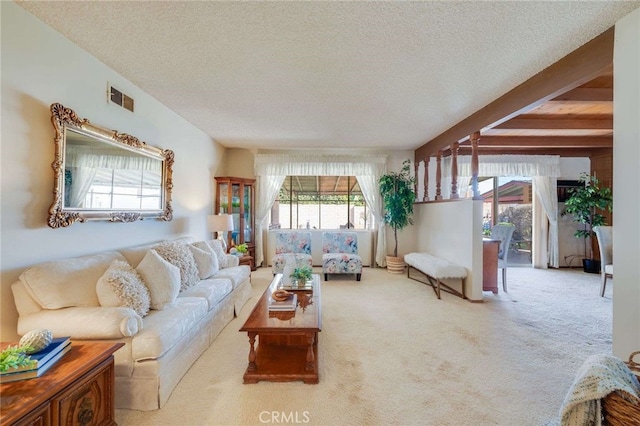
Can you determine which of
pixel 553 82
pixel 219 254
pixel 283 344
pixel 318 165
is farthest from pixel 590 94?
pixel 219 254

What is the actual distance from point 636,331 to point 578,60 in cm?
206

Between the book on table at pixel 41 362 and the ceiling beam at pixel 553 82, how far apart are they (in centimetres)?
399

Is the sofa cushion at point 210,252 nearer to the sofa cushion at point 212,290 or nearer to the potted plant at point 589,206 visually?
the sofa cushion at point 212,290

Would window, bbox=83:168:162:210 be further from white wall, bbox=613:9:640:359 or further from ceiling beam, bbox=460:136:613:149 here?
ceiling beam, bbox=460:136:613:149

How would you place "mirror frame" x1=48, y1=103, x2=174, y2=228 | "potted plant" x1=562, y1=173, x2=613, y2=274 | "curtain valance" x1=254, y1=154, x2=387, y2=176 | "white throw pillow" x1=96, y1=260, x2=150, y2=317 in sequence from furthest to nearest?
1. "curtain valance" x1=254, y1=154, x2=387, y2=176
2. "potted plant" x1=562, y1=173, x2=613, y2=274
3. "mirror frame" x1=48, y1=103, x2=174, y2=228
4. "white throw pillow" x1=96, y1=260, x2=150, y2=317

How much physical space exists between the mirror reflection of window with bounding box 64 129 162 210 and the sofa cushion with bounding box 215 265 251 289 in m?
1.12

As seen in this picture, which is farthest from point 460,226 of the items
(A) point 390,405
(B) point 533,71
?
(A) point 390,405

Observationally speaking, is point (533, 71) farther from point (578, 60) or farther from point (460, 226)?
point (460, 226)

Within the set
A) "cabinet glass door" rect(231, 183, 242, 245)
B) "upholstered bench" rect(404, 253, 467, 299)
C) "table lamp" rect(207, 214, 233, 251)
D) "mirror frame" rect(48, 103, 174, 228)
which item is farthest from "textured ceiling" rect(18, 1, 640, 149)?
"upholstered bench" rect(404, 253, 467, 299)

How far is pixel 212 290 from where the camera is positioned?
102 inches

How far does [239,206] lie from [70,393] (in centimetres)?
398

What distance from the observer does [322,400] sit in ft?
5.62

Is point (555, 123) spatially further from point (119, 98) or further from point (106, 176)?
point (106, 176)

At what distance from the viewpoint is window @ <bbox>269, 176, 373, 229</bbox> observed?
6047 millimetres
